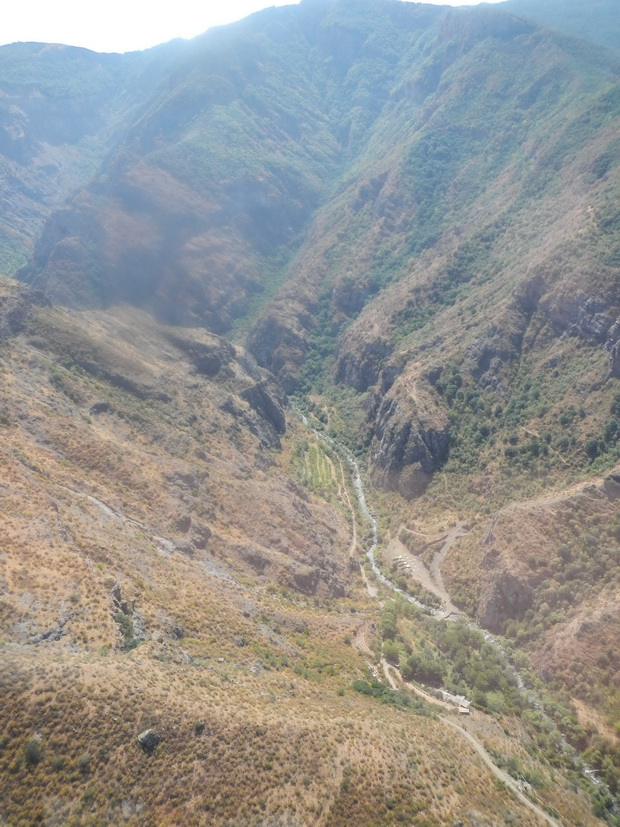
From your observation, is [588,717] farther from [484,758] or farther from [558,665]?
[484,758]

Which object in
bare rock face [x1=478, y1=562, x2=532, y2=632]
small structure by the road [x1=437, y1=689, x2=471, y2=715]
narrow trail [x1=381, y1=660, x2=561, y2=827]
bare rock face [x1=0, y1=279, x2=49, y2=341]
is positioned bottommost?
bare rock face [x1=0, y1=279, x2=49, y2=341]

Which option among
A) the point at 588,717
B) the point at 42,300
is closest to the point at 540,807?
the point at 588,717

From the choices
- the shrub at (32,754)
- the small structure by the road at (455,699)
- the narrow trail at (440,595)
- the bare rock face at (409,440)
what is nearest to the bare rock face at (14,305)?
the narrow trail at (440,595)

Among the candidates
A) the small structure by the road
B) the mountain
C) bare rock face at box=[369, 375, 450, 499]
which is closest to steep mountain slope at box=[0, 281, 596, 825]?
the mountain

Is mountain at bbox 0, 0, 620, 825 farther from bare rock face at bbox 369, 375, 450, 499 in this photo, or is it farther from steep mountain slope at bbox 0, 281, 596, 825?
bare rock face at bbox 369, 375, 450, 499

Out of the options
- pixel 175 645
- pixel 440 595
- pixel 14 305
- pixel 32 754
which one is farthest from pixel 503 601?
pixel 14 305

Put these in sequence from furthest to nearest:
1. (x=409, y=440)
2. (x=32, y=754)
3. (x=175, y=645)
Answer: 1. (x=409, y=440)
2. (x=175, y=645)
3. (x=32, y=754)

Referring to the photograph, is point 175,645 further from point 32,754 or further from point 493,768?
point 493,768

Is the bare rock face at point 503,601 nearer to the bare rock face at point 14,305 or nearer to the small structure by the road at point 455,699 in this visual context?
the small structure by the road at point 455,699
